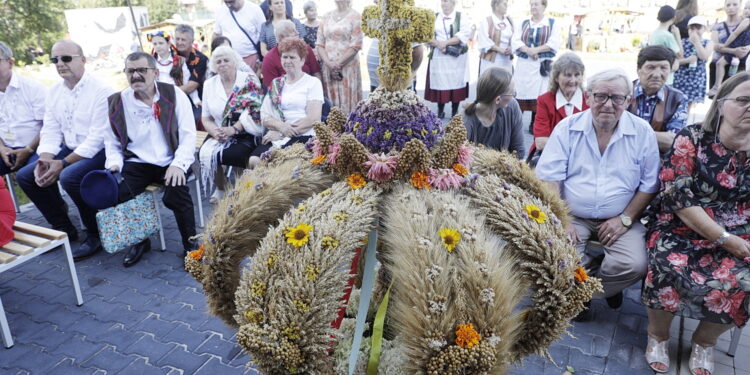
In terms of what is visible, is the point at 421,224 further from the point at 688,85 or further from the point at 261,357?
the point at 688,85

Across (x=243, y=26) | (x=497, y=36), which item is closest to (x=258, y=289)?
(x=243, y=26)

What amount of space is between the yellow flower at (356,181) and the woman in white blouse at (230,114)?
3338 mm

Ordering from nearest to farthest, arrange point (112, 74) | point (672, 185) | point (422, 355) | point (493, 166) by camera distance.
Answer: point (422, 355) < point (493, 166) < point (672, 185) < point (112, 74)

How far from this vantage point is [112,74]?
1544cm

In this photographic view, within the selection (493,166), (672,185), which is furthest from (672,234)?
(493,166)

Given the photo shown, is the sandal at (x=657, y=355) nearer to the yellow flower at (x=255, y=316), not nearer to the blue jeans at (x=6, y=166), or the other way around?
the yellow flower at (x=255, y=316)

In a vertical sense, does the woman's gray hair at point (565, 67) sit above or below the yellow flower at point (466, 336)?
above

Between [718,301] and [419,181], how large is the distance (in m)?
2.31

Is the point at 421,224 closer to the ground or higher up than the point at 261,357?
higher up

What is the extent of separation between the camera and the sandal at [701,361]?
3.03 metres

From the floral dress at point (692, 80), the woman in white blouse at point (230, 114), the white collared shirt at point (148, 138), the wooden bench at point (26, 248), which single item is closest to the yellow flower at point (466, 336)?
the wooden bench at point (26, 248)

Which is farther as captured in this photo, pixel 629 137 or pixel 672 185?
pixel 629 137

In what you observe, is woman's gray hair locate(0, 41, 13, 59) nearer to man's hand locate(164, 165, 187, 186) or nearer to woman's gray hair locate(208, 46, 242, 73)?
woman's gray hair locate(208, 46, 242, 73)

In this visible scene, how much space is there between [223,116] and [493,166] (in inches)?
149
